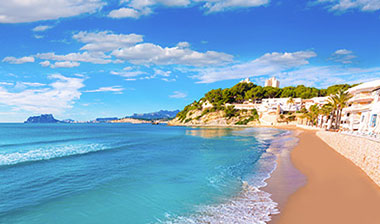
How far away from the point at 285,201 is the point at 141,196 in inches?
237

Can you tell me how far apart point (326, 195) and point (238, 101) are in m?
124

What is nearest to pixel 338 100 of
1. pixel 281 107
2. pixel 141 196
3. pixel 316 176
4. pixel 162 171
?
pixel 316 176

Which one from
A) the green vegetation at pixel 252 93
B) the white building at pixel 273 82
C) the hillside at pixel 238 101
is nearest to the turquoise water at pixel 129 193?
the hillside at pixel 238 101

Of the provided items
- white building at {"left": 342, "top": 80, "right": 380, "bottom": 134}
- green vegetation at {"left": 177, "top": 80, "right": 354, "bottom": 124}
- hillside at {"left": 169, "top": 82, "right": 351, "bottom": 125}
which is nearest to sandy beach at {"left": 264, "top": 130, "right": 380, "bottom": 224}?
white building at {"left": 342, "top": 80, "right": 380, "bottom": 134}

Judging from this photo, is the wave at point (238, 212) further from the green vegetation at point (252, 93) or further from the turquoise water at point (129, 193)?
the green vegetation at point (252, 93)

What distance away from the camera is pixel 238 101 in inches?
5113

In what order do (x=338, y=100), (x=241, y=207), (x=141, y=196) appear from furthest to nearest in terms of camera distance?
(x=338, y=100), (x=141, y=196), (x=241, y=207)

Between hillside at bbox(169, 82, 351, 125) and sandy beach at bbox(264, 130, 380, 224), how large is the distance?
303 feet

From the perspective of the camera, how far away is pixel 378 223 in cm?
602

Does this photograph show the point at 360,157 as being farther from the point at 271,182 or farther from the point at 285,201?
the point at 285,201

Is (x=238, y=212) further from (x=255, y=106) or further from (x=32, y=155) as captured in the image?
(x=255, y=106)

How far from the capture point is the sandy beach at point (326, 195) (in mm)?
6516

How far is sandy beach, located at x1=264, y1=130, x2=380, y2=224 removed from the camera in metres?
6.52

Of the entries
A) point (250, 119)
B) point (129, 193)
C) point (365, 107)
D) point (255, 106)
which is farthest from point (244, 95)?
point (129, 193)
